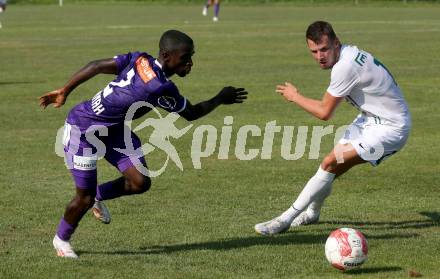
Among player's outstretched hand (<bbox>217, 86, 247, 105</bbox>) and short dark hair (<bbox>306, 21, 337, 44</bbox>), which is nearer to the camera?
player's outstretched hand (<bbox>217, 86, 247, 105</bbox>)

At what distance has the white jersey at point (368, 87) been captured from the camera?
9383 mm

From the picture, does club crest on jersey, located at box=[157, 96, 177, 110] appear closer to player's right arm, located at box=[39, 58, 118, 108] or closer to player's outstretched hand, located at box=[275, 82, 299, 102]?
player's right arm, located at box=[39, 58, 118, 108]

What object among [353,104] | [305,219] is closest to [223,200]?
[305,219]

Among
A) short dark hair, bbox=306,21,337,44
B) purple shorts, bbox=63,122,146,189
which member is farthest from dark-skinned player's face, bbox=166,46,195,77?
short dark hair, bbox=306,21,337,44

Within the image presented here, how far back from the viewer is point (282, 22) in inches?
1911

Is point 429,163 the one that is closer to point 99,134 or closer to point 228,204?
point 228,204

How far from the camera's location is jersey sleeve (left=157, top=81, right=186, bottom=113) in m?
8.75

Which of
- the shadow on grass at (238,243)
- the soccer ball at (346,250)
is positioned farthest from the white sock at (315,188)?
the soccer ball at (346,250)

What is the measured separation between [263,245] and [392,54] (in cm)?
2302

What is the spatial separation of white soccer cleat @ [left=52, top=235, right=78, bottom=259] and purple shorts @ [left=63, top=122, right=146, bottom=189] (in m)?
0.56

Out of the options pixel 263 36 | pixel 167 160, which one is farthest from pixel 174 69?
pixel 263 36

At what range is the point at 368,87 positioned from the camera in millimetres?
9539

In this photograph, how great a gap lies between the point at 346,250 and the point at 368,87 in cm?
188

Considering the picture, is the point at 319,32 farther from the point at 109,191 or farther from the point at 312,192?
the point at 109,191
